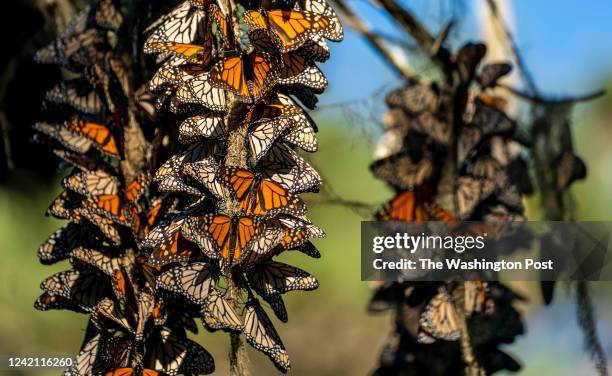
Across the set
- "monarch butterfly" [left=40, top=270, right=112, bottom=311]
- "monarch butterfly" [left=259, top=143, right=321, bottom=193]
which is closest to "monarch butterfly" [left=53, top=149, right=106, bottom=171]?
"monarch butterfly" [left=40, top=270, right=112, bottom=311]

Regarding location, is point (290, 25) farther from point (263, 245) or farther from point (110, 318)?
point (110, 318)

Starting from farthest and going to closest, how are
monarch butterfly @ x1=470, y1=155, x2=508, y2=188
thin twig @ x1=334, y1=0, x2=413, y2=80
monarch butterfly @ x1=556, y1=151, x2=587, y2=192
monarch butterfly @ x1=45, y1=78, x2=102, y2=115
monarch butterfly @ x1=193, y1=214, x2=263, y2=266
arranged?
thin twig @ x1=334, y1=0, x2=413, y2=80, monarch butterfly @ x1=556, y1=151, x2=587, y2=192, monarch butterfly @ x1=470, y1=155, x2=508, y2=188, monarch butterfly @ x1=45, y1=78, x2=102, y2=115, monarch butterfly @ x1=193, y1=214, x2=263, y2=266

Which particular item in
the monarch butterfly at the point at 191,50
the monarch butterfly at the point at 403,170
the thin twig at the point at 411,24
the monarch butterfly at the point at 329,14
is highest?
the thin twig at the point at 411,24

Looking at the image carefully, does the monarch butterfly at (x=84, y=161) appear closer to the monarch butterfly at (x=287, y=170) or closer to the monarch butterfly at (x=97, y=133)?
the monarch butterfly at (x=97, y=133)

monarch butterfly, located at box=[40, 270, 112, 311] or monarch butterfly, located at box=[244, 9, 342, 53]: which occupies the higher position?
monarch butterfly, located at box=[244, 9, 342, 53]

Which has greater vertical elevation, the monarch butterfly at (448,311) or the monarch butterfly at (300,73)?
the monarch butterfly at (300,73)

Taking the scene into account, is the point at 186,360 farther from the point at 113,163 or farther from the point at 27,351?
the point at 27,351

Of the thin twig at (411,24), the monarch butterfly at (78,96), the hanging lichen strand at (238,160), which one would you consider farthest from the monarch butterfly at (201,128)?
the thin twig at (411,24)

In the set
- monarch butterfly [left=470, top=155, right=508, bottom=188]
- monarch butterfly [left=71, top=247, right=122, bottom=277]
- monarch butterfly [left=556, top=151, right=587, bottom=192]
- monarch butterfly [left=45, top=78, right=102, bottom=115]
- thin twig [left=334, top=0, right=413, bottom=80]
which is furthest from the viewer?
thin twig [left=334, top=0, right=413, bottom=80]

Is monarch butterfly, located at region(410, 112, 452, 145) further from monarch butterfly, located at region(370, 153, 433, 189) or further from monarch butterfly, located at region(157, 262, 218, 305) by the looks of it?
monarch butterfly, located at region(157, 262, 218, 305)
